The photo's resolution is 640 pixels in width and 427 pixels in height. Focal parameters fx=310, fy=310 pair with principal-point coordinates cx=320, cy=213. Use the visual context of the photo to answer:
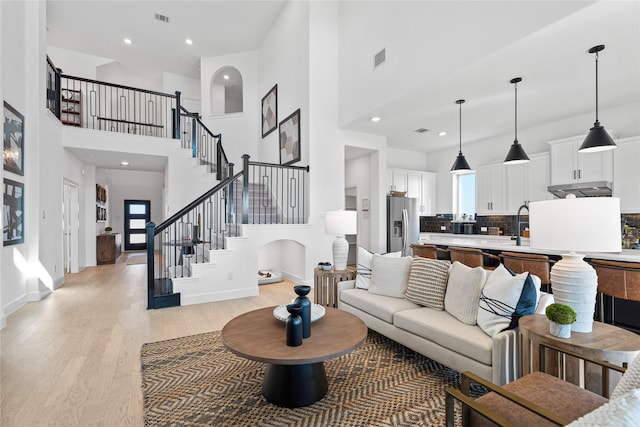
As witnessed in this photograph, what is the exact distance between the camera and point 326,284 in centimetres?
385

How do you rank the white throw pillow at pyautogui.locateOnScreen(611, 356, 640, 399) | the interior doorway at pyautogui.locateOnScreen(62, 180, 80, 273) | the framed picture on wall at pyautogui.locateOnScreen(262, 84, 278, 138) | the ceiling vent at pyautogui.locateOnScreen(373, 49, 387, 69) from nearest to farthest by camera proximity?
1. the white throw pillow at pyautogui.locateOnScreen(611, 356, 640, 399)
2. the ceiling vent at pyautogui.locateOnScreen(373, 49, 387, 69)
3. the interior doorway at pyautogui.locateOnScreen(62, 180, 80, 273)
4. the framed picture on wall at pyautogui.locateOnScreen(262, 84, 278, 138)

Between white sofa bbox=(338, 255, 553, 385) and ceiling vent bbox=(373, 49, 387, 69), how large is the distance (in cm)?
351

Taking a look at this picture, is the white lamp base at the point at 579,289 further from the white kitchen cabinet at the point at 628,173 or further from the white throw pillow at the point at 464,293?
the white kitchen cabinet at the point at 628,173

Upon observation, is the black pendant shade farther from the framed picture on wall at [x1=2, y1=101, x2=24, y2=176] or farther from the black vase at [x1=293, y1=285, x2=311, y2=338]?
the framed picture on wall at [x1=2, y1=101, x2=24, y2=176]

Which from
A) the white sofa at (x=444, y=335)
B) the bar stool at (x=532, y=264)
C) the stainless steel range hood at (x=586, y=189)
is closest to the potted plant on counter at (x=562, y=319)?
the white sofa at (x=444, y=335)

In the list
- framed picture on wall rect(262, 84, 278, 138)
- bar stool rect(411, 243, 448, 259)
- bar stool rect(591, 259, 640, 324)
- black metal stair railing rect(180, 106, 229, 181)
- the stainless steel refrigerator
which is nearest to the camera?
bar stool rect(591, 259, 640, 324)

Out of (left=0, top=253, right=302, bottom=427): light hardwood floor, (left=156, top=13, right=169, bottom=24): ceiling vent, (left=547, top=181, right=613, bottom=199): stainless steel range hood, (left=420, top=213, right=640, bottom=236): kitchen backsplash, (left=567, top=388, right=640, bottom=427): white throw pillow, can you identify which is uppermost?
(left=156, top=13, right=169, bottom=24): ceiling vent

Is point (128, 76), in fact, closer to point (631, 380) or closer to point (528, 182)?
point (528, 182)

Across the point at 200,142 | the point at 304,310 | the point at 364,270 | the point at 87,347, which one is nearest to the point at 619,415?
the point at 304,310

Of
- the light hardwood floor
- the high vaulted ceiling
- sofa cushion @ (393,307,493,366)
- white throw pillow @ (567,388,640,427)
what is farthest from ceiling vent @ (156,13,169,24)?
white throw pillow @ (567,388,640,427)

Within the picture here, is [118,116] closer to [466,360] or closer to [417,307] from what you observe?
[417,307]

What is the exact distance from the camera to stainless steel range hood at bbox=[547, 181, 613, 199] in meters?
5.00

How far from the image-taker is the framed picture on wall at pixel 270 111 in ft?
24.4

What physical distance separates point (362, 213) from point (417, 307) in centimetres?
442
